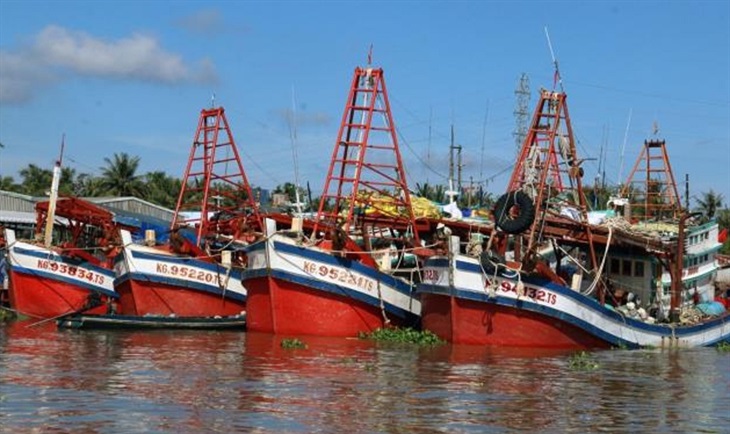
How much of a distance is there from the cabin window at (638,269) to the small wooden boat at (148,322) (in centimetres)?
1176

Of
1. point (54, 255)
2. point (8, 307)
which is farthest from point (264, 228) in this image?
point (8, 307)

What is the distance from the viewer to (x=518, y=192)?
89.6ft

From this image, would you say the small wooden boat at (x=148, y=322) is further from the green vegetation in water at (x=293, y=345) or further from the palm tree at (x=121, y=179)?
the palm tree at (x=121, y=179)

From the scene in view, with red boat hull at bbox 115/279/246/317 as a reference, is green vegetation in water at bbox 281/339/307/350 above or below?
below

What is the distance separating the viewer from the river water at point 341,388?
14398 millimetres

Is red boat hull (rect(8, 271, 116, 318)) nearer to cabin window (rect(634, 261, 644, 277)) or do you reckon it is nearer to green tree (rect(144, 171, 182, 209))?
cabin window (rect(634, 261, 644, 277))

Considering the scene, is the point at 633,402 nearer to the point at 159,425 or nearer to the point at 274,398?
the point at 274,398

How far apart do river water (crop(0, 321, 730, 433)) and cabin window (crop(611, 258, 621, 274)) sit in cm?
641

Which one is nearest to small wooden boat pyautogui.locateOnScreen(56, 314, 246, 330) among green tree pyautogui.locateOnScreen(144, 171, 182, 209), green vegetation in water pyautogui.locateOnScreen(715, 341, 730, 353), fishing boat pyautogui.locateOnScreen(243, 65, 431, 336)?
fishing boat pyautogui.locateOnScreen(243, 65, 431, 336)

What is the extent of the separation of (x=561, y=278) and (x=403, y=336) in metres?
4.91

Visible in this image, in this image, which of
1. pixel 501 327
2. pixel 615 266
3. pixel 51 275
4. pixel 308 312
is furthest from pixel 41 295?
pixel 615 266

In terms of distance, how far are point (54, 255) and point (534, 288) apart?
58.1 ft

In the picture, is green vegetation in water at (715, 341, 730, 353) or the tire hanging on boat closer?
the tire hanging on boat

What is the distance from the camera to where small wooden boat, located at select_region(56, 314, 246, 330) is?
29.8m
